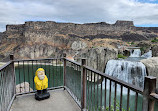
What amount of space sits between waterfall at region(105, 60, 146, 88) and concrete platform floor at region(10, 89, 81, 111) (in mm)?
11530

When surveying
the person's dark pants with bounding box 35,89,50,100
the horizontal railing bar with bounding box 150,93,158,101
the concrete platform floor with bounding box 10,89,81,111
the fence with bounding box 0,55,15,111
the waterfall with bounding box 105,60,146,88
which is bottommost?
the waterfall with bounding box 105,60,146,88

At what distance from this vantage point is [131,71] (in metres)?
13.8

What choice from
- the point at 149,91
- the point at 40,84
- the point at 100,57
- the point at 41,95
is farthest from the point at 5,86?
the point at 100,57

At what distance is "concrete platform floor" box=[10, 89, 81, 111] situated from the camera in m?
3.23

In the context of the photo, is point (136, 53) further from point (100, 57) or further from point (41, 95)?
point (41, 95)

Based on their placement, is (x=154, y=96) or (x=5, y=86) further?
(x=5, y=86)

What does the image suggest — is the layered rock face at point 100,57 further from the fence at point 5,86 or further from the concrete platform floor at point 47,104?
the fence at point 5,86

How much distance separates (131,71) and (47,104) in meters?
12.4

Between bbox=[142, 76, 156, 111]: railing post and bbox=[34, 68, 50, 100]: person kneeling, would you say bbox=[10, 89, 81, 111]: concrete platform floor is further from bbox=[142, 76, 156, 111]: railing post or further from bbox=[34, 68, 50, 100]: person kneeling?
bbox=[142, 76, 156, 111]: railing post

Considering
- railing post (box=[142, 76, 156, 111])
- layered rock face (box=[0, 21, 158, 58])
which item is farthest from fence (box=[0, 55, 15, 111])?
layered rock face (box=[0, 21, 158, 58])

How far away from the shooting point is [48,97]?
3791 mm

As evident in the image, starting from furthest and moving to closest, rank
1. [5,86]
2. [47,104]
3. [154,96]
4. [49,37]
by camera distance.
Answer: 1. [49,37]
2. [47,104]
3. [5,86]
4. [154,96]

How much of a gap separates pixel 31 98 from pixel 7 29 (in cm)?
5568

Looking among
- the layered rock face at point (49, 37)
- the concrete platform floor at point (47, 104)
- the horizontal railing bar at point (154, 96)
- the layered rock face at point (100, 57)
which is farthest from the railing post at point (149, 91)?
the layered rock face at point (49, 37)
